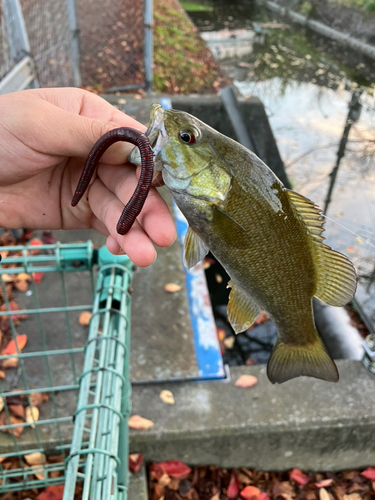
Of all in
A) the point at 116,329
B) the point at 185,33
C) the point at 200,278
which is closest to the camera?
the point at 116,329

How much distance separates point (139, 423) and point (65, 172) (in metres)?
1.62

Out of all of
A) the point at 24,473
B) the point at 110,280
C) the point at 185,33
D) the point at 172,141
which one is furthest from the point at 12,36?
the point at 185,33

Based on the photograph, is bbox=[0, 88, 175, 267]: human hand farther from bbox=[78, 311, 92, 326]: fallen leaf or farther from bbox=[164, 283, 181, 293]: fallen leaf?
bbox=[164, 283, 181, 293]: fallen leaf

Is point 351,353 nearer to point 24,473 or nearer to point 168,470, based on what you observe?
point 168,470

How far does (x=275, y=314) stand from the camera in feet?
4.72

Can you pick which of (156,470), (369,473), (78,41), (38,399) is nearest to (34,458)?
(38,399)

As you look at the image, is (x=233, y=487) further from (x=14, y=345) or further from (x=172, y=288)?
(x=14, y=345)

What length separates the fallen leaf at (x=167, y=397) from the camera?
2670 mm

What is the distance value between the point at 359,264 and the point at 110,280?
3.06 meters

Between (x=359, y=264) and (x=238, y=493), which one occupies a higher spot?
(x=359, y=264)

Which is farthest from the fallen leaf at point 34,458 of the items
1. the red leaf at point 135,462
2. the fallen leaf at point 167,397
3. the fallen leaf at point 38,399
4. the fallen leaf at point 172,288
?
the fallen leaf at point 172,288

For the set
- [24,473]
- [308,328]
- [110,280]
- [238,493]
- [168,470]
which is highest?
[308,328]

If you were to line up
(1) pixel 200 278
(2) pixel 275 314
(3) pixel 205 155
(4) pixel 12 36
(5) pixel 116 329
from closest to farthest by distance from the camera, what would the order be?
(3) pixel 205 155 < (2) pixel 275 314 < (5) pixel 116 329 < (1) pixel 200 278 < (4) pixel 12 36

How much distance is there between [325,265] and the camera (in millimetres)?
1345
